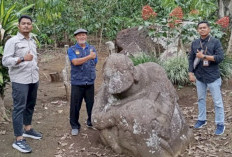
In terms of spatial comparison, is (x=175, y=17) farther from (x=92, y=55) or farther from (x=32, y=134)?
(x=32, y=134)

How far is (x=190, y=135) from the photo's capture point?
14.0 feet

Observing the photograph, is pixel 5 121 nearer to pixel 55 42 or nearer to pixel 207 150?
pixel 207 150

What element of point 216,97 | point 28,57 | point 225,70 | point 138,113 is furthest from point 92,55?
point 225,70

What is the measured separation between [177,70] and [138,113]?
3371 mm

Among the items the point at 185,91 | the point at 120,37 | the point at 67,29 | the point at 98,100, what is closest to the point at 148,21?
the point at 185,91

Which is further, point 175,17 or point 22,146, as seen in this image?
point 175,17

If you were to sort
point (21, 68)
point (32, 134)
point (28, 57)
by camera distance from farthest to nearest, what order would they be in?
point (32, 134)
point (21, 68)
point (28, 57)

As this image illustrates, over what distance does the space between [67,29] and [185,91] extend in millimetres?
7039

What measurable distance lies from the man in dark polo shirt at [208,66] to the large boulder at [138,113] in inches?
20.4

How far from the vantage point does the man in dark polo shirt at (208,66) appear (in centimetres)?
425

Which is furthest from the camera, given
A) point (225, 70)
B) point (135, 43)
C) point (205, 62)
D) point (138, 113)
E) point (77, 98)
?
point (135, 43)

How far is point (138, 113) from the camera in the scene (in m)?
3.79

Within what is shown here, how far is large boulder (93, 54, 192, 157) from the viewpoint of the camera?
3783 millimetres

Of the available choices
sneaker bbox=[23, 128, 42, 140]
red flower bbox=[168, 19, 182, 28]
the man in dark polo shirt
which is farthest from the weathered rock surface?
sneaker bbox=[23, 128, 42, 140]
